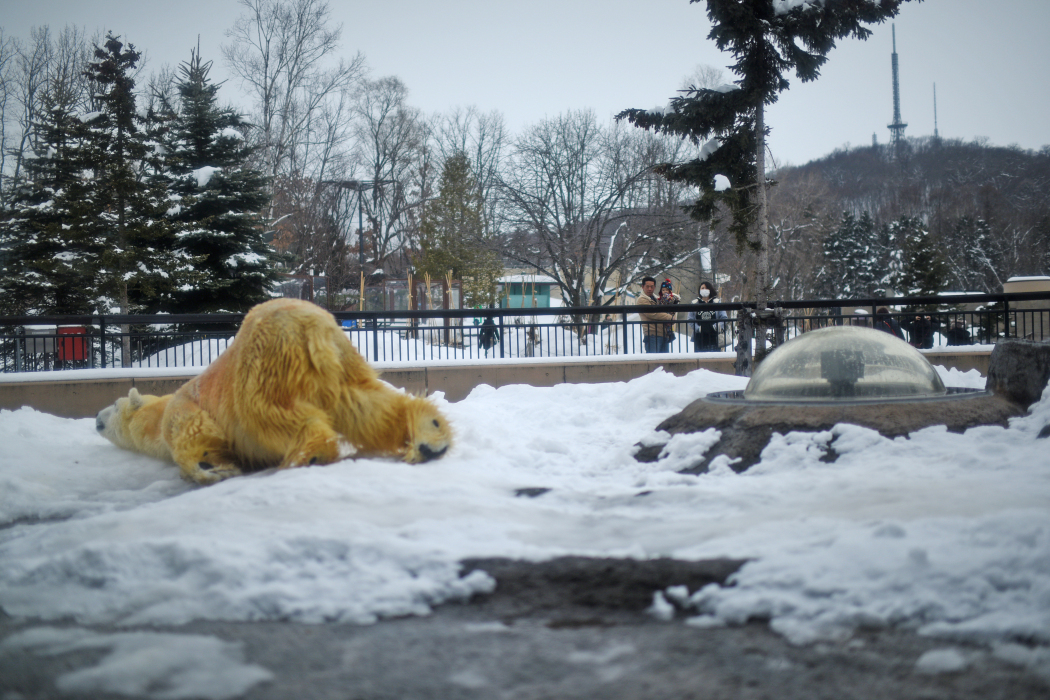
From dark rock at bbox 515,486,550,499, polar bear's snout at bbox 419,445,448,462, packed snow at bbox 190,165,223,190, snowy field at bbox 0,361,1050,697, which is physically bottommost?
dark rock at bbox 515,486,550,499

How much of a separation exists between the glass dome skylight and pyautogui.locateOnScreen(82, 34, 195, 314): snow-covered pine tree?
17273mm

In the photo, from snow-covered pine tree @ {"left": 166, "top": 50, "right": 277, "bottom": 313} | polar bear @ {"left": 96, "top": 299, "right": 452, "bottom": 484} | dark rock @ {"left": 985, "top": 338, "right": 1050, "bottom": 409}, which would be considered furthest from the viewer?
snow-covered pine tree @ {"left": 166, "top": 50, "right": 277, "bottom": 313}

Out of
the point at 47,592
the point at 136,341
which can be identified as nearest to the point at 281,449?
the point at 47,592

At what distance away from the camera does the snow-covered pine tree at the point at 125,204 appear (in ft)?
63.1

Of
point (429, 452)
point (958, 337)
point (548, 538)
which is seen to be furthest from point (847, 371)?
point (958, 337)

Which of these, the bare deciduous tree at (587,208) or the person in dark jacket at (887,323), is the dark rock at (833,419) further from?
the bare deciduous tree at (587,208)

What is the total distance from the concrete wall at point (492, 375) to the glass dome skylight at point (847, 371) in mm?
4585

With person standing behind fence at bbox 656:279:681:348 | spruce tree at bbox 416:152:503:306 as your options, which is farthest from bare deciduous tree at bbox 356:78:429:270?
person standing behind fence at bbox 656:279:681:348

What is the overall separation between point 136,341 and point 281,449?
913 cm

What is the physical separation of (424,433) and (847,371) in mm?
3072

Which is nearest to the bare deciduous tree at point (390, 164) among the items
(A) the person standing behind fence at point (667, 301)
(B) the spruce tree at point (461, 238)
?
(B) the spruce tree at point (461, 238)

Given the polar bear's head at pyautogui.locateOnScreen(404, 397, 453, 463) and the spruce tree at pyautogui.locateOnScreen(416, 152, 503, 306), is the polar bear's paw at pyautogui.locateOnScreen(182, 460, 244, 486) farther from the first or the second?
the spruce tree at pyautogui.locateOnScreen(416, 152, 503, 306)

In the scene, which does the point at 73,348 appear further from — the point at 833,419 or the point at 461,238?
the point at 461,238

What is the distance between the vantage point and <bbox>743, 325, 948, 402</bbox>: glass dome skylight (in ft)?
17.2
